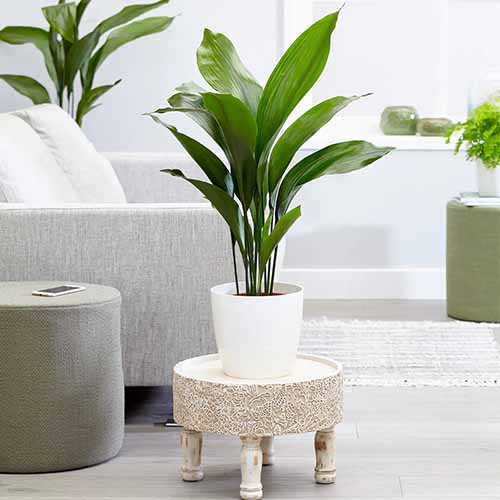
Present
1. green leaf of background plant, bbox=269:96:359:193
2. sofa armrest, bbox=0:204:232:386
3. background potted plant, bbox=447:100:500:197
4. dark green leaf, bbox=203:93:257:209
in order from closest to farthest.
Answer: dark green leaf, bbox=203:93:257:209
green leaf of background plant, bbox=269:96:359:193
sofa armrest, bbox=0:204:232:386
background potted plant, bbox=447:100:500:197

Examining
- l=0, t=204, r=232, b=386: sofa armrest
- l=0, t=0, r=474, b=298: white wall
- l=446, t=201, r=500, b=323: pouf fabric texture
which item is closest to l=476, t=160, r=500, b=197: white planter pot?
l=446, t=201, r=500, b=323: pouf fabric texture

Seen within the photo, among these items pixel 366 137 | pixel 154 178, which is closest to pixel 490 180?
pixel 366 137

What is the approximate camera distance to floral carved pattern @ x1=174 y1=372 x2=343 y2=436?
2.31 metres

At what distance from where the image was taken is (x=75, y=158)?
362 centimetres

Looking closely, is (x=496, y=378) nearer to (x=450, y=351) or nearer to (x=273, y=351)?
(x=450, y=351)

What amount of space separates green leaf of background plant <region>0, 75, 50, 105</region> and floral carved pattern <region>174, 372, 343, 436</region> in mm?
2515

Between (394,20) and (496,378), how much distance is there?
2.26 m

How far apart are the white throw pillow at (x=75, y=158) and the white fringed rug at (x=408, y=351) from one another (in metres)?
0.93

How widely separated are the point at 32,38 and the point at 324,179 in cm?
150

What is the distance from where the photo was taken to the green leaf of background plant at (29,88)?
14.9ft

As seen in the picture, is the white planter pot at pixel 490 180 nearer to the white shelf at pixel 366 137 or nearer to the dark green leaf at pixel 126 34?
the white shelf at pixel 366 137

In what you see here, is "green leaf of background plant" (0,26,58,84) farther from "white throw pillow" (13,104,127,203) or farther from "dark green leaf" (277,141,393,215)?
"dark green leaf" (277,141,393,215)

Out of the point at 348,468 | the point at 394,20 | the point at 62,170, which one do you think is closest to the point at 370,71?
the point at 394,20

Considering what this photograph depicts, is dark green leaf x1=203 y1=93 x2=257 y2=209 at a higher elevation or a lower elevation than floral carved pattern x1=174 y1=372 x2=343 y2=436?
higher
